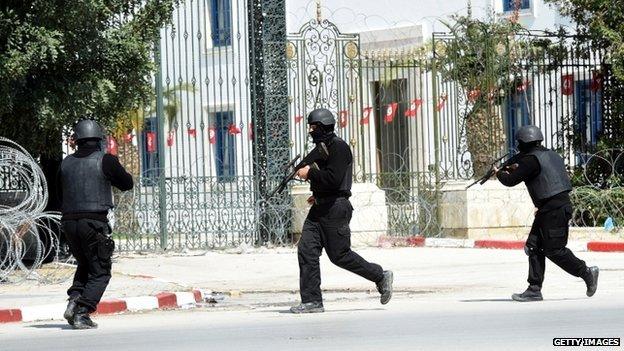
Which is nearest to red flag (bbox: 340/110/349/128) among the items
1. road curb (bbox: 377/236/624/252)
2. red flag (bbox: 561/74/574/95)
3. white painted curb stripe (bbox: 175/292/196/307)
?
road curb (bbox: 377/236/624/252)

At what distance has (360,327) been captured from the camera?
1165 centimetres

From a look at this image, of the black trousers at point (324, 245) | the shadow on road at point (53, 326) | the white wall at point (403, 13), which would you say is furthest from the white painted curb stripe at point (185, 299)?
the white wall at point (403, 13)

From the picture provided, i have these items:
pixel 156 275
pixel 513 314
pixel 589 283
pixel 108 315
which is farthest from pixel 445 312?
pixel 156 275

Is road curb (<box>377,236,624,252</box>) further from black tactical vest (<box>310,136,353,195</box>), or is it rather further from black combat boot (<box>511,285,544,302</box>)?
black tactical vest (<box>310,136,353,195</box>)

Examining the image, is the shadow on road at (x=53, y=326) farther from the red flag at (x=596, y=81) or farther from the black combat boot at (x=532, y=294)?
the red flag at (x=596, y=81)

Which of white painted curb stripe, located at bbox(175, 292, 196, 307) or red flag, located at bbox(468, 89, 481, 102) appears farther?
red flag, located at bbox(468, 89, 481, 102)

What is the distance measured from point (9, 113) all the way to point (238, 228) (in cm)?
538

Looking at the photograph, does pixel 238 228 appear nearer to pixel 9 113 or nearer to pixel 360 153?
pixel 360 153

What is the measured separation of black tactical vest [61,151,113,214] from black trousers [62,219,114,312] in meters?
0.13

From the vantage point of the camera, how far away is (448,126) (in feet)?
81.2

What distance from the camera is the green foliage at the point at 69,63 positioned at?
58.5 feet

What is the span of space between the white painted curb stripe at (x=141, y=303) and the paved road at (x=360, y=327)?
342 mm

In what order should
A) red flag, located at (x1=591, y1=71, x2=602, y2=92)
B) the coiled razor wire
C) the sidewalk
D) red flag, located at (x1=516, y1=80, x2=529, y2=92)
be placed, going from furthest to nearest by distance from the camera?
1. red flag, located at (x1=591, y1=71, x2=602, y2=92)
2. red flag, located at (x1=516, y1=80, x2=529, y2=92)
3. the coiled razor wire
4. the sidewalk

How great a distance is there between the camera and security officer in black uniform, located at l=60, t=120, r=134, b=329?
12273 mm
